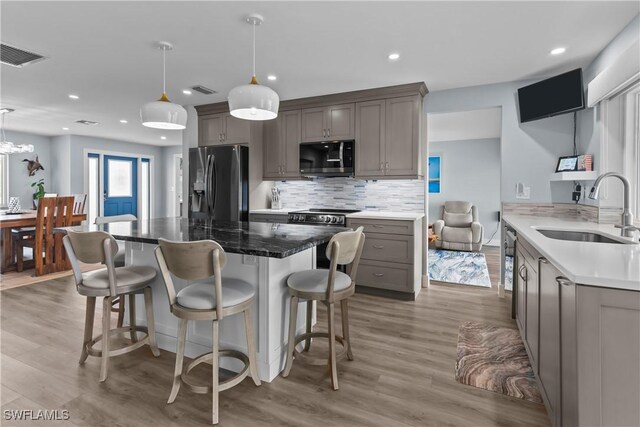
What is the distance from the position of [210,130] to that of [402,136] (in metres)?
2.81

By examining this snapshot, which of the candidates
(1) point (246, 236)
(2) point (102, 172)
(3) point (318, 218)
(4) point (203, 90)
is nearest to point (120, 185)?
(2) point (102, 172)

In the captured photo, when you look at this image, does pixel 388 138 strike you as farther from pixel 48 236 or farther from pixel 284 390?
pixel 48 236

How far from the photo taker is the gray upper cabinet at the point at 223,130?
4656 mm

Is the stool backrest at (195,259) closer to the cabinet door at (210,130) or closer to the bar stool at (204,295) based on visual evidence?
the bar stool at (204,295)

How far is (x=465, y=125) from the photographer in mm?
6258

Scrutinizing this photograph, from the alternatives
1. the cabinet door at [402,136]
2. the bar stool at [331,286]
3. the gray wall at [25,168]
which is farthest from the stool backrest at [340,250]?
the gray wall at [25,168]

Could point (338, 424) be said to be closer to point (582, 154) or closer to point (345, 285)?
point (345, 285)

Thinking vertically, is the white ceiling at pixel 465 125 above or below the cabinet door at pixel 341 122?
above

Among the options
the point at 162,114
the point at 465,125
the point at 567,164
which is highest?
the point at 465,125

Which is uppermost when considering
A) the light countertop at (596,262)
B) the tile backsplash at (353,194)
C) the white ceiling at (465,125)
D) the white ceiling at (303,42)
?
the white ceiling at (465,125)

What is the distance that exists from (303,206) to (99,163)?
587 cm

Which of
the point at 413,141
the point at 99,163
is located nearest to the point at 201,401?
the point at 413,141

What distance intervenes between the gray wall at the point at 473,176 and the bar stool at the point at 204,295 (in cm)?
681

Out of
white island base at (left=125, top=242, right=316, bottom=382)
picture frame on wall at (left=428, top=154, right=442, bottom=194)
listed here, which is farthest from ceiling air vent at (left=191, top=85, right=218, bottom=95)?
picture frame on wall at (left=428, top=154, right=442, bottom=194)
